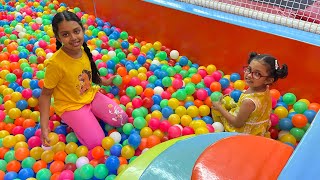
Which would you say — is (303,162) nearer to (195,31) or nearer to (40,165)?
(40,165)

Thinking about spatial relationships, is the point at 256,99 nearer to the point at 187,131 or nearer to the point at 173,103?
the point at 187,131

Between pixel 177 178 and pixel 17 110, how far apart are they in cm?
111

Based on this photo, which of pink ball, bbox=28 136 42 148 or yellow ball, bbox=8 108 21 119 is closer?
Answer: pink ball, bbox=28 136 42 148

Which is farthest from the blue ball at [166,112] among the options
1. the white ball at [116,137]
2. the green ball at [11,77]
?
the green ball at [11,77]

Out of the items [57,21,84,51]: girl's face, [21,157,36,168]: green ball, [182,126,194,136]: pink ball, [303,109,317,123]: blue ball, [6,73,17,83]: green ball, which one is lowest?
[21,157,36,168]: green ball

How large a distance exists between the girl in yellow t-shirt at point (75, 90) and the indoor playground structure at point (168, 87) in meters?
0.07

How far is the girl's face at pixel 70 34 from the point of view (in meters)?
1.52

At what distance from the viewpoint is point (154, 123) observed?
66.0 inches

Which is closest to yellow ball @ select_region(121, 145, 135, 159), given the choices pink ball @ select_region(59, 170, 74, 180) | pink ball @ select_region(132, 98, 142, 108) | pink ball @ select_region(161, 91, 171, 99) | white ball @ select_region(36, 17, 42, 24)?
pink ball @ select_region(59, 170, 74, 180)

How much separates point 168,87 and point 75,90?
55 centimetres

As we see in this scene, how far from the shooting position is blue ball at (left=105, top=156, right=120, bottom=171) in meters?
1.45

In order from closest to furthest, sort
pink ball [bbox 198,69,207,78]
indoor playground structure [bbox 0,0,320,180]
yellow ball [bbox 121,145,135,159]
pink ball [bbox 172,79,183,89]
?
indoor playground structure [bbox 0,0,320,180]
yellow ball [bbox 121,145,135,159]
pink ball [bbox 172,79,183,89]
pink ball [bbox 198,69,207,78]

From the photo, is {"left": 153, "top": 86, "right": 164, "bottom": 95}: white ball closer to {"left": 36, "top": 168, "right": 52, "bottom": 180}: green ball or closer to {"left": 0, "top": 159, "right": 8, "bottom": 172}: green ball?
{"left": 36, "top": 168, "right": 52, "bottom": 180}: green ball

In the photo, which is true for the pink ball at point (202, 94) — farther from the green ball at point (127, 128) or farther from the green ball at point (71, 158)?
the green ball at point (71, 158)
